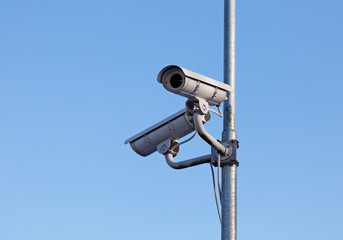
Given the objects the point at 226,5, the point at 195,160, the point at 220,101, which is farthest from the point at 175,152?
the point at 226,5

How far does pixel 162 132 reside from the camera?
8.30 m

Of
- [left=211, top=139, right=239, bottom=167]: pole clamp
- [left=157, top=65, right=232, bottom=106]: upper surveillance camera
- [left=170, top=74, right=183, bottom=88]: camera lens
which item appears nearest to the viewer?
[left=157, top=65, right=232, bottom=106]: upper surveillance camera

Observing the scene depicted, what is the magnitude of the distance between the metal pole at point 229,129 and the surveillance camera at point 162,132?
1.21ft

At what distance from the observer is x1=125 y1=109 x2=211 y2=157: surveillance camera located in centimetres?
790

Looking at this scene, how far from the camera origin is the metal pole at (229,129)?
756cm

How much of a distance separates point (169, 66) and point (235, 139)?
1142mm

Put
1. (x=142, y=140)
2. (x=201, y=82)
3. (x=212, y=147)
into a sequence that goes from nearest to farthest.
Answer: (x=201, y=82), (x=212, y=147), (x=142, y=140)

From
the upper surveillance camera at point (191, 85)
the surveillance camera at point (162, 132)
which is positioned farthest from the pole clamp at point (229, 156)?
the upper surveillance camera at point (191, 85)

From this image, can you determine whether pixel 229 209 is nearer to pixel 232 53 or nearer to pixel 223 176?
pixel 223 176

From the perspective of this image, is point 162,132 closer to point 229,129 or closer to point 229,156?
point 229,129

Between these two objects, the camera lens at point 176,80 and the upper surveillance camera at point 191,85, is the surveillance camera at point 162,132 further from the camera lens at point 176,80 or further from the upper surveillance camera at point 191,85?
the camera lens at point 176,80

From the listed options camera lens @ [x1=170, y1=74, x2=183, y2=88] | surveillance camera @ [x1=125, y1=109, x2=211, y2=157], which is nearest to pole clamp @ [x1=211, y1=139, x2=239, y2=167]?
surveillance camera @ [x1=125, y1=109, x2=211, y2=157]

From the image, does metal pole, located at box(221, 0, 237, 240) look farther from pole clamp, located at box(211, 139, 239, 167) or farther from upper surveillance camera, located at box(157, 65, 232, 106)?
upper surveillance camera, located at box(157, 65, 232, 106)

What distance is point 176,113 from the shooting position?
315 inches
